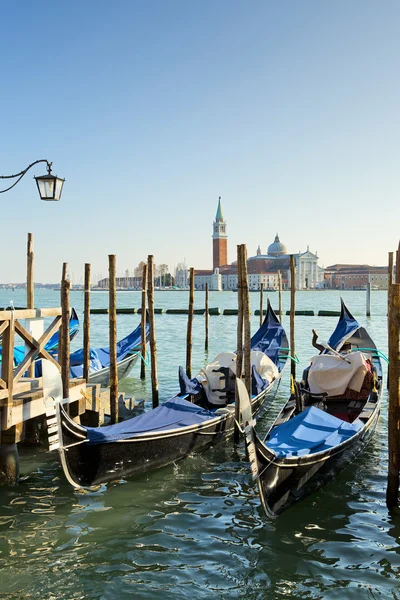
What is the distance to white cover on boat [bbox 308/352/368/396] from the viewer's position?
17.4 ft

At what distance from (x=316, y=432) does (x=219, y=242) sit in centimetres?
8205

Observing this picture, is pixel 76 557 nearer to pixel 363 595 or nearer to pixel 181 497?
pixel 181 497

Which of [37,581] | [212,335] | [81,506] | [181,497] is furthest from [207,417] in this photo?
[212,335]

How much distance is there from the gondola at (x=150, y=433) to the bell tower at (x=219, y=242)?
78892 millimetres

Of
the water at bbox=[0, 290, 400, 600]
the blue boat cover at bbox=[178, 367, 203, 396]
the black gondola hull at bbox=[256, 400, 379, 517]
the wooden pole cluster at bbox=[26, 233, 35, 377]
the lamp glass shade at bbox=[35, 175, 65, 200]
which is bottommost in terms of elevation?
the water at bbox=[0, 290, 400, 600]

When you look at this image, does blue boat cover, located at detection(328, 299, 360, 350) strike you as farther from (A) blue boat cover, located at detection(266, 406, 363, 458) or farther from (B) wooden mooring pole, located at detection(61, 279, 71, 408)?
(B) wooden mooring pole, located at detection(61, 279, 71, 408)

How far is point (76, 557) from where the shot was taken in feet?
9.58

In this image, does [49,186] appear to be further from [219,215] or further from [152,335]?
[219,215]

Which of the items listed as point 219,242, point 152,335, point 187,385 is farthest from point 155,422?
point 219,242

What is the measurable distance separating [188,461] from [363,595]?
196 cm

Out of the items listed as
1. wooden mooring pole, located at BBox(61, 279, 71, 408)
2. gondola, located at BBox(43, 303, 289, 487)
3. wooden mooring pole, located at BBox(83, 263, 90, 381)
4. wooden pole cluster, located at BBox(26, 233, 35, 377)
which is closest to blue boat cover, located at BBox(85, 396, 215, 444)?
gondola, located at BBox(43, 303, 289, 487)

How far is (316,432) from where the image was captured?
385cm

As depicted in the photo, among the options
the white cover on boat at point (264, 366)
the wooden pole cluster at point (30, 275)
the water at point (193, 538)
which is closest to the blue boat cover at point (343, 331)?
the white cover on boat at point (264, 366)

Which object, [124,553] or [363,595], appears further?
[124,553]
